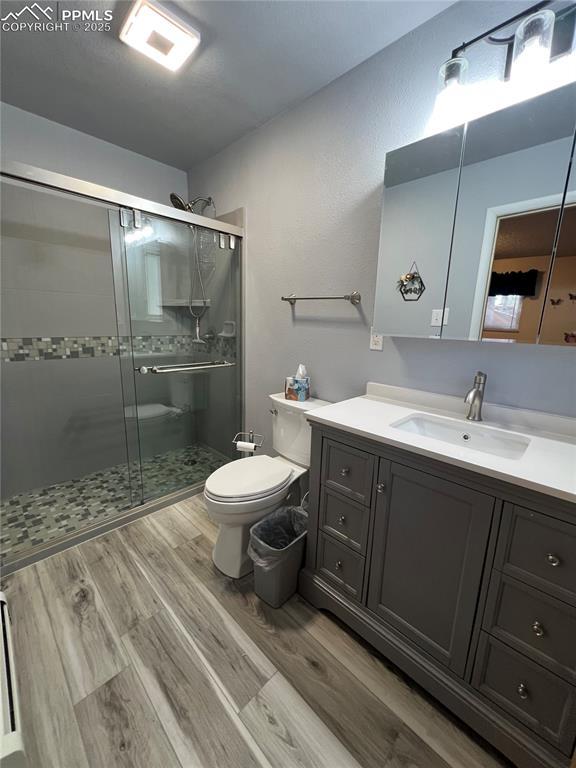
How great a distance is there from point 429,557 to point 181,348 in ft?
6.82

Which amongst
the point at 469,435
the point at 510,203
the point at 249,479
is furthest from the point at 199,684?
the point at 510,203

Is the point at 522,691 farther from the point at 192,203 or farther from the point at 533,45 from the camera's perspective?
the point at 192,203

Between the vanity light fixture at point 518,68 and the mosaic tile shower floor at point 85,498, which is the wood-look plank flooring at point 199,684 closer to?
the mosaic tile shower floor at point 85,498

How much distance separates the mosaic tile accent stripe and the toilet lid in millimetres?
1064

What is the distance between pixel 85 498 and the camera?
7.03ft

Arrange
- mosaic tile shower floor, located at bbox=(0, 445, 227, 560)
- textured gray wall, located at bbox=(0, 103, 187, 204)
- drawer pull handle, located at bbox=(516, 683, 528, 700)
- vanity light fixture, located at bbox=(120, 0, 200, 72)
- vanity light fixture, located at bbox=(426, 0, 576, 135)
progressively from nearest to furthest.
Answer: drawer pull handle, located at bbox=(516, 683, 528, 700) → vanity light fixture, located at bbox=(426, 0, 576, 135) → vanity light fixture, located at bbox=(120, 0, 200, 72) → mosaic tile shower floor, located at bbox=(0, 445, 227, 560) → textured gray wall, located at bbox=(0, 103, 187, 204)

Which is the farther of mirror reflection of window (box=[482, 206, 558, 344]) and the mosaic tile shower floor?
the mosaic tile shower floor

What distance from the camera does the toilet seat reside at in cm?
144

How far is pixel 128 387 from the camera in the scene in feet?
7.16

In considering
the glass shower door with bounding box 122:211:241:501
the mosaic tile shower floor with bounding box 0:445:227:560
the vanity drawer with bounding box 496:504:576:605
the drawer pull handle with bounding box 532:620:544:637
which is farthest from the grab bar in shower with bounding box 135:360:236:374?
the drawer pull handle with bounding box 532:620:544:637

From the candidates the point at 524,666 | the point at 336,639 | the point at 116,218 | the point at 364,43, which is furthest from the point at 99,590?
the point at 364,43

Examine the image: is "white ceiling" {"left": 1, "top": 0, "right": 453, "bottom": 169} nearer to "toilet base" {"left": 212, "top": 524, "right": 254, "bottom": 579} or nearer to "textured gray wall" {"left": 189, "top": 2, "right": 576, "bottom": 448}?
"textured gray wall" {"left": 189, "top": 2, "right": 576, "bottom": 448}

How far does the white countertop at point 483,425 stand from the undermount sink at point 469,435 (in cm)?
3

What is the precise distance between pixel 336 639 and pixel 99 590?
1110 millimetres
